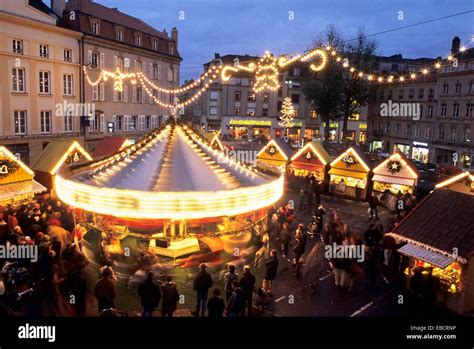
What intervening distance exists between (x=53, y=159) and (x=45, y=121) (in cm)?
1014

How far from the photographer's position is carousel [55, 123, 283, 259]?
31.1ft

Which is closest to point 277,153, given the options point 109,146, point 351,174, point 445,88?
point 351,174

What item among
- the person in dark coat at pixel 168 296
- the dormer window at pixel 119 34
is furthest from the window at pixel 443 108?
the person in dark coat at pixel 168 296

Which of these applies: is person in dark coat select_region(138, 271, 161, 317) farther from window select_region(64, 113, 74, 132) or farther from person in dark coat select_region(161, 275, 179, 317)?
window select_region(64, 113, 74, 132)

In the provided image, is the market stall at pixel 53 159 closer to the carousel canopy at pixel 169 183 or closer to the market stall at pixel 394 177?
the carousel canopy at pixel 169 183

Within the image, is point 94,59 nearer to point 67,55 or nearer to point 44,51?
point 67,55

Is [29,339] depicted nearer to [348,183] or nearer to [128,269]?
[128,269]

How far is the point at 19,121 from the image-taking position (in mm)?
24125

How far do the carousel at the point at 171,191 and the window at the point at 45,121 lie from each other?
15.1 m

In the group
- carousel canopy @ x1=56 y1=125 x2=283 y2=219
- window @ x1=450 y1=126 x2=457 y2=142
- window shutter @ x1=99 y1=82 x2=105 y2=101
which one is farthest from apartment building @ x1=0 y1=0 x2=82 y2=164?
window @ x1=450 y1=126 x2=457 y2=142

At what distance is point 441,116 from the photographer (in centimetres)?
3809

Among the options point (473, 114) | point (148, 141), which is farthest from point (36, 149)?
point (473, 114)

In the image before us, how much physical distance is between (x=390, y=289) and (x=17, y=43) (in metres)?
23.0

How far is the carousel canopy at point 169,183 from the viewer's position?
30.9ft
